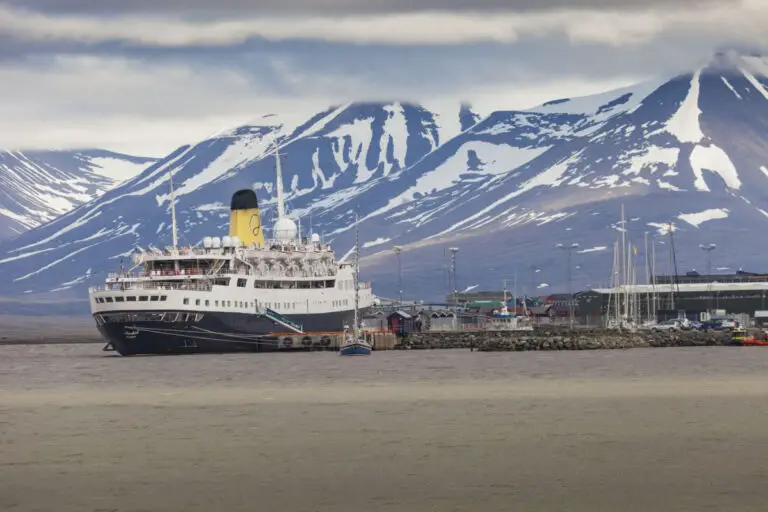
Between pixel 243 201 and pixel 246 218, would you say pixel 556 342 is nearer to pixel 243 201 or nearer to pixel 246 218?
pixel 246 218

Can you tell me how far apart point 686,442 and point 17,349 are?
14261 centimetres

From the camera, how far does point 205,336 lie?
6216 inches

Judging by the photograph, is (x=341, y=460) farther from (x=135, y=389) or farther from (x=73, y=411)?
(x=135, y=389)

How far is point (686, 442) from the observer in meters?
64.9

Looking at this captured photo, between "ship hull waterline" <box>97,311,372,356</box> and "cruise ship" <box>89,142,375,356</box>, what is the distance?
8 cm

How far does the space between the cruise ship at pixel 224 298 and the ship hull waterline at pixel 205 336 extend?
84 mm

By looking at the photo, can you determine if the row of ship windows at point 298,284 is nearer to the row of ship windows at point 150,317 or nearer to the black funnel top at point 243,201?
the row of ship windows at point 150,317

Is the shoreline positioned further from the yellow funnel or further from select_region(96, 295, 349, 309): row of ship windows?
the yellow funnel

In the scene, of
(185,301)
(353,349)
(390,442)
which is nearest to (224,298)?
(185,301)

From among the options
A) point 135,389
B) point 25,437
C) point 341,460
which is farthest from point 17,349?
point 341,460

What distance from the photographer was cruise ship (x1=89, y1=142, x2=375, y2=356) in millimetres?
155625

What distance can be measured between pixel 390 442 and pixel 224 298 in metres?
94.9

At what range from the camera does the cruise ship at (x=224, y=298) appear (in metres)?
156

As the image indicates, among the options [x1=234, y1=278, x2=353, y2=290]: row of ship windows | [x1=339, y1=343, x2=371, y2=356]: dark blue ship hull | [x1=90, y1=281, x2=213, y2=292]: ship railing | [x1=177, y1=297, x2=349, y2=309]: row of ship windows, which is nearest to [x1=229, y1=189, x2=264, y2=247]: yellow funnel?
[x1=234, y1=278, x2=353, y2=290]: row of ship windows
